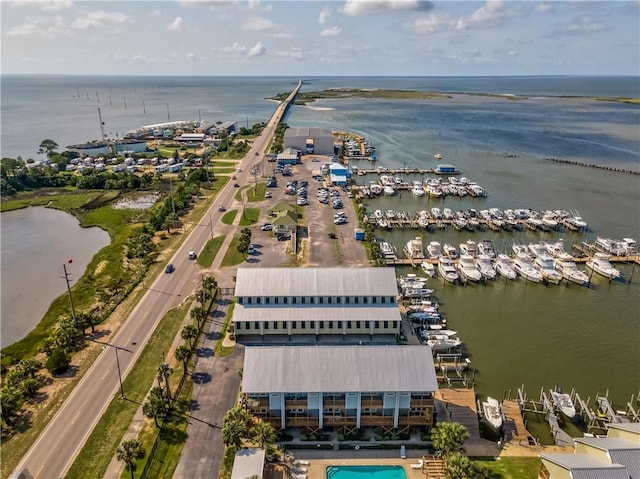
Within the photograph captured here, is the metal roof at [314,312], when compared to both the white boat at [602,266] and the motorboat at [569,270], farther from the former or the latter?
the white boat at [602,266]

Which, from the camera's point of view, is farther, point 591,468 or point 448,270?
point 448,270

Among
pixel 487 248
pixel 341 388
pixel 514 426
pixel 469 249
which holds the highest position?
pixel 341 388

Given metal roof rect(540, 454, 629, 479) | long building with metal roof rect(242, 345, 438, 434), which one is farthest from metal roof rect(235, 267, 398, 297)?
metal roof rect(540, 454, 629, 479)

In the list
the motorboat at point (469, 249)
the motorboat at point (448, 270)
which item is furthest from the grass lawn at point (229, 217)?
the motorboat at point (469, 249)

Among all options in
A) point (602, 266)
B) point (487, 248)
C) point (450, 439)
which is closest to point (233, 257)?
point (487, 248)

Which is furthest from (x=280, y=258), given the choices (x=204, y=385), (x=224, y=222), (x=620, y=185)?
(x=620, y=185)

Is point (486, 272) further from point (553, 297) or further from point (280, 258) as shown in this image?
point (280, 258)

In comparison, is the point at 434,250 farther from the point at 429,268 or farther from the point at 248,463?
the point at 248,463
